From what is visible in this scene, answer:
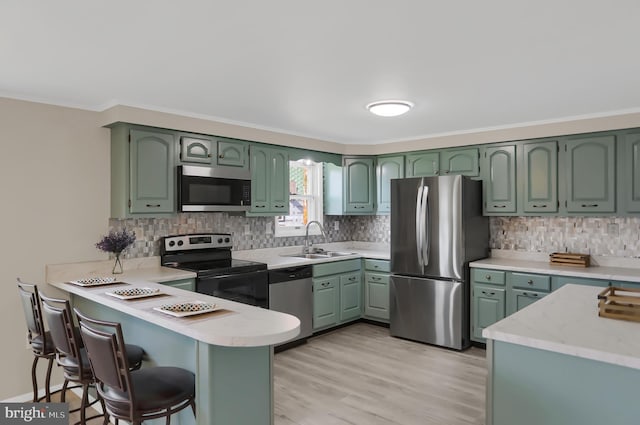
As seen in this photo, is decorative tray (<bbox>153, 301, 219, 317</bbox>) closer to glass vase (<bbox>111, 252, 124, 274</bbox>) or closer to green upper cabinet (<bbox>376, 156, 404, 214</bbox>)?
glass vase (<bbox>111, 252, 124, 274</bbox>)

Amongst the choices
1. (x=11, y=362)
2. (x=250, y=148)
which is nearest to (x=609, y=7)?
(x=250, y=148)

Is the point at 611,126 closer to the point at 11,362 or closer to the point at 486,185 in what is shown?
the point at 486,185

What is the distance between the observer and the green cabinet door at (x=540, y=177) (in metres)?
4.36

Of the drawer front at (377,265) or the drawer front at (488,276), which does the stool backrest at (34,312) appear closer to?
the drawer front at (377,265)

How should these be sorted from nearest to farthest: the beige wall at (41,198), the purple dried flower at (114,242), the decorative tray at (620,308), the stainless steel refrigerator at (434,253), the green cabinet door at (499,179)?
1. the decorative tray at (620,308)
2. the beige wall at (41,198)
3. the purple dried flower at (114,242)
4. the stainless steel refrigerator at (434,253)
5. the green cabinet door at (499,179)

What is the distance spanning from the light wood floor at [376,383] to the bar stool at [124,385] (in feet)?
3.98

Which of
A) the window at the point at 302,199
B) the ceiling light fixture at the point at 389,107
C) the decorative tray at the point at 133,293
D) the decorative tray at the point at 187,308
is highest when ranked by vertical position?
the ceiling light fixture at the point at 389,107

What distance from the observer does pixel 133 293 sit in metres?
2.67

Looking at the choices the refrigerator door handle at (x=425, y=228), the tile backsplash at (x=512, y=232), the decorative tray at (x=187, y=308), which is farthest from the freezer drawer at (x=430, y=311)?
the decorative tray at (x=187, y=308)

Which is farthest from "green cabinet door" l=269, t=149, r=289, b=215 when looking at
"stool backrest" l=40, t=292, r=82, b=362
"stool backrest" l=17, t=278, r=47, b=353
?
"stool backrest" l=40, t=292, r=82, b=362

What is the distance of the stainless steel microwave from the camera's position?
13.0 feet

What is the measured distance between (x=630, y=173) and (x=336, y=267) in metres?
3.04

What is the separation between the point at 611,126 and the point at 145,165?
4.18 metres

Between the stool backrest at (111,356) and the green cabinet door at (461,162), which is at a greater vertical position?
the green cabinet door at (461,162)
